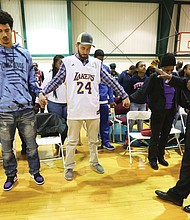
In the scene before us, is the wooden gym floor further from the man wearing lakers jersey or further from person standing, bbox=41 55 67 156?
person standing, bbox=41 55 67 156

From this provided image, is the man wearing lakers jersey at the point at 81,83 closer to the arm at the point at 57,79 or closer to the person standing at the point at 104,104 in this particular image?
the arm at the point at 57,79

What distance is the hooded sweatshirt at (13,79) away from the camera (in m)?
1.81

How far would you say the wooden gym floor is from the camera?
68.2 inches

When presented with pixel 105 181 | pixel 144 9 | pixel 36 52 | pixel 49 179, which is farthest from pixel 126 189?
pixel 144 9

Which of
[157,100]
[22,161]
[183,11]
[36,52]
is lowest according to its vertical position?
[22,161]

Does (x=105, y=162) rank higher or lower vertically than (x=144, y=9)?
lower

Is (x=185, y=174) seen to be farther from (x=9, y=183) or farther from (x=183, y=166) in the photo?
(x=9, y=183)

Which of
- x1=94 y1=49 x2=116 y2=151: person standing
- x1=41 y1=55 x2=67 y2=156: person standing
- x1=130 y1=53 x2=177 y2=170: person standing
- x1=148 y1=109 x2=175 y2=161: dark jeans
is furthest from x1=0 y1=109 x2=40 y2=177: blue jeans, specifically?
x1=148 y1=109 x2=175 y2=161: dark jeans

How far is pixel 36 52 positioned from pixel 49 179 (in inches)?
237

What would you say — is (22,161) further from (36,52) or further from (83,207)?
(36,52)

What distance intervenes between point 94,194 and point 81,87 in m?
1.11

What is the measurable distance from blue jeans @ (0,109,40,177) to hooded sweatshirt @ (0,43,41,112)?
8 cm

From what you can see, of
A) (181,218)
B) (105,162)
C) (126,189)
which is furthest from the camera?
(105,162)

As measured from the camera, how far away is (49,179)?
91.0 inches
